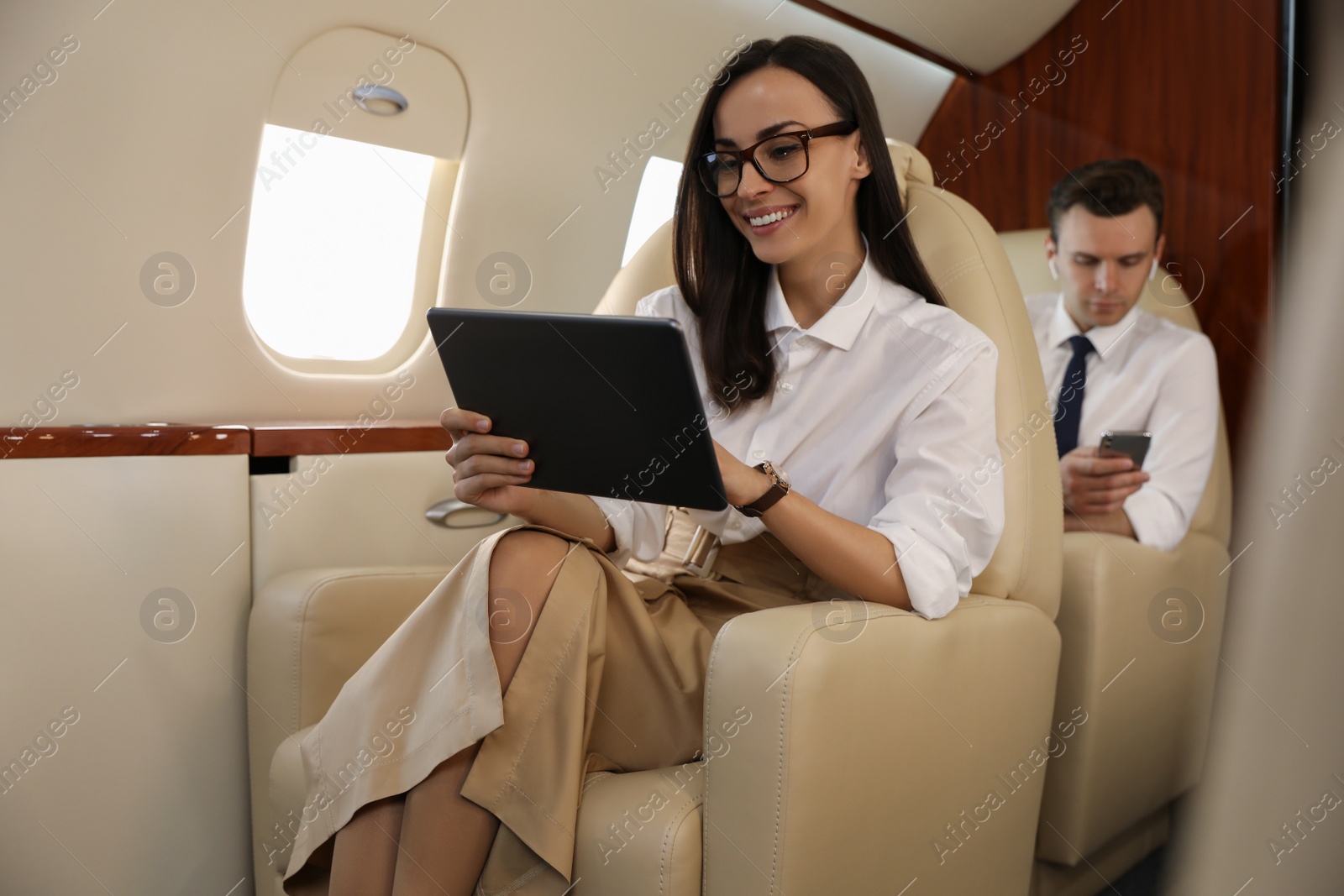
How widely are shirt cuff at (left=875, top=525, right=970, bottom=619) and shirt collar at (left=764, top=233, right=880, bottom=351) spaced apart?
1.08 feet

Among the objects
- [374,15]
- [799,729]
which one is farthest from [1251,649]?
[374,15]

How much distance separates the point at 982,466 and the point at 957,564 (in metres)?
0.14

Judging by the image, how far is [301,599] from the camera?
1.49m

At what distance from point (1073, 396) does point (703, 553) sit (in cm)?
102

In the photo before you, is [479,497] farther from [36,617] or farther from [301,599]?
[36,617]

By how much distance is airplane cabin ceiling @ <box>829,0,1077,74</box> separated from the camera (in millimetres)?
2436

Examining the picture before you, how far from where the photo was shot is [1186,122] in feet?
7.83

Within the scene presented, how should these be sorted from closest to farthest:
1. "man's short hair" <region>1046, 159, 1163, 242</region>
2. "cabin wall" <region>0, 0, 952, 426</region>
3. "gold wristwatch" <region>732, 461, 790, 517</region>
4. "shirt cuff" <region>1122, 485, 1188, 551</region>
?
"gold wristwatch" <region>732, 461, 790, 517</region>
"cabin wall" <region>0, 0, 952, 426</region>
"shirt cuff" <region>1122, 485, 1188, 551</region>
"man's short hair" <region>1046, 159, 1163, 242</region>

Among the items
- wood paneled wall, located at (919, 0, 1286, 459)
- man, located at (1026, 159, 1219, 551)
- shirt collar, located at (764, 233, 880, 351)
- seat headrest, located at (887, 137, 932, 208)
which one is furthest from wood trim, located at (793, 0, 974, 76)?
shirt collar, located at (764, 233, 880, 351)

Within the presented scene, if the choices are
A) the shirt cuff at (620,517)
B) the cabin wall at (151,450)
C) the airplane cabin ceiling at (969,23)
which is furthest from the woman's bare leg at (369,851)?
the airplane cabin ceiling at (969,23)

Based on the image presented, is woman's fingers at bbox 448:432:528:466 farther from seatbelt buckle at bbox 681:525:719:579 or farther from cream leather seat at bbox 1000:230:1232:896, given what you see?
cream leather seat at bbox 1000:230:1232:896

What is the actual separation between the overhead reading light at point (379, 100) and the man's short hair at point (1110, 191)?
1.46 meters

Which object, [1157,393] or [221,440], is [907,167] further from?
[221,440]

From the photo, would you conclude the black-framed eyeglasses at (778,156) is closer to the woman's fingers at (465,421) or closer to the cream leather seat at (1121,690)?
the woman's fingers at (465,421)
